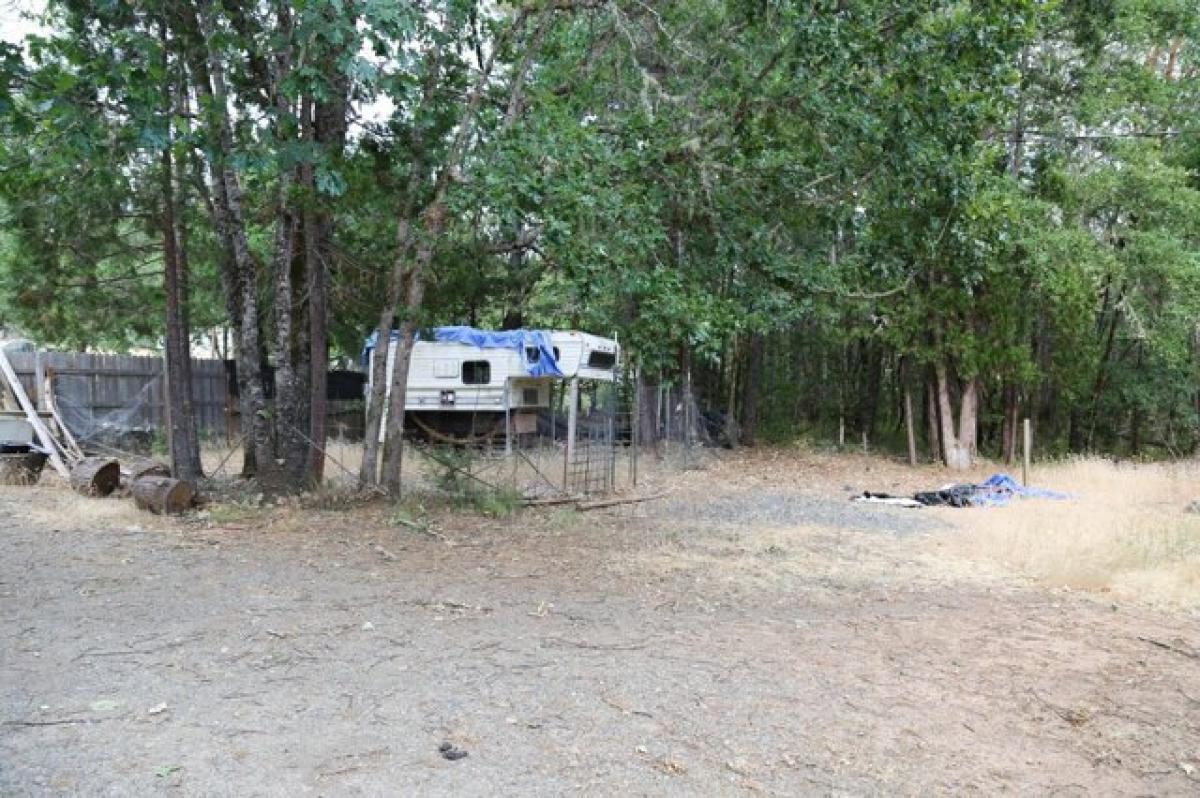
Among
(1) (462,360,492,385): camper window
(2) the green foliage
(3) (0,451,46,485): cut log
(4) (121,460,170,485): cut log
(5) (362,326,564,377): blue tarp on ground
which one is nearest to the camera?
(2) the green foliage

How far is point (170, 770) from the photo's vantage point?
11.1 ft

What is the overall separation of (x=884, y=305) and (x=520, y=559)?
39.5 ft

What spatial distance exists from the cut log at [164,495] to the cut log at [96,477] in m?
1.34

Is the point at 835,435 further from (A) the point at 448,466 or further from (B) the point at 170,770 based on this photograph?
(B) the point at 170,770

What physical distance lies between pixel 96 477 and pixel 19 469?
181 centimetres

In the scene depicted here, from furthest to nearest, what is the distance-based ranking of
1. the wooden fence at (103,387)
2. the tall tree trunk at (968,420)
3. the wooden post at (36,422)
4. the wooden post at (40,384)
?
the tall tree trunk at (968,420)
the wooden fence at (103,387)
the wooden post at (40,384)
the wooden post at (36,422)

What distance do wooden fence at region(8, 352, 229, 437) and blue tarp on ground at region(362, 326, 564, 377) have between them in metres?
3.55

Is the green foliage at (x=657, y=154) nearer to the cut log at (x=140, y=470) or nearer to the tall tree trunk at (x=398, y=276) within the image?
the tall tree trunk at (x=398, y=276)

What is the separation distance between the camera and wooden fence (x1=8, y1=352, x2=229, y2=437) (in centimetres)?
1394

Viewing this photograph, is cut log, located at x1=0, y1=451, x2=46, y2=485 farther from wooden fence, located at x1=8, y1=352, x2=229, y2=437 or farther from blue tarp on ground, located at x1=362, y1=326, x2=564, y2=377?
blue tarp on ground, located at x1=362, y1=326, x2=564, y2=377

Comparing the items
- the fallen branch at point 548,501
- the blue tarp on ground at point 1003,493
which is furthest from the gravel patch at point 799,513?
the blue tarp on ground at point 1003,493

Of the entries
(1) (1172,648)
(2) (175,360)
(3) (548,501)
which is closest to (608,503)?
(3) (548,501)

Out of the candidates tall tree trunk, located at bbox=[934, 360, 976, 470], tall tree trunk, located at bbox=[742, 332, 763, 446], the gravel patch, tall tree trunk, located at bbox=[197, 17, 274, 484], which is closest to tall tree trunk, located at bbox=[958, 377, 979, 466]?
tall tree trunk, located at bbox=[934, 360, 976, 470]

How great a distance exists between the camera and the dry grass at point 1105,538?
23.2 ft
